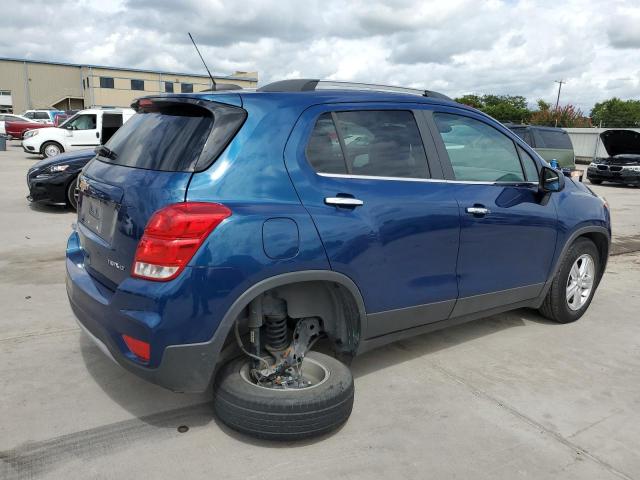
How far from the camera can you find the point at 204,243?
2.45m

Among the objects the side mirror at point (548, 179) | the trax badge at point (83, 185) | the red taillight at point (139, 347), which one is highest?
the side mirror at point (548, 179)

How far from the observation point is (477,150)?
3801 millimetres

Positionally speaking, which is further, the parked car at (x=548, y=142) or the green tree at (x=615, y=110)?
the green tree at (x=615, y=110)

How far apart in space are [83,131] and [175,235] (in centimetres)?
1662

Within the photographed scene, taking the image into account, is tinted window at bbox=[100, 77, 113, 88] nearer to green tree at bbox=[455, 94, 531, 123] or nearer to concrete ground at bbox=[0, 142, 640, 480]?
green tree at bbox=[455, 94, 531, 123]

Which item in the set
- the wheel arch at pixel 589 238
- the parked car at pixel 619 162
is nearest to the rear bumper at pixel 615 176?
the parked car at pixel 619 162

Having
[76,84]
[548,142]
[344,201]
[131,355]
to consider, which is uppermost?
[76,84]

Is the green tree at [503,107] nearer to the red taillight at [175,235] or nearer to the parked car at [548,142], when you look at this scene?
the parked car at [548,142]

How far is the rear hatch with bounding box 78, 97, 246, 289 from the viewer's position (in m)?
2.59

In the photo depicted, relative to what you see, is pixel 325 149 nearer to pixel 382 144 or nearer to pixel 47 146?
pixel 382 144

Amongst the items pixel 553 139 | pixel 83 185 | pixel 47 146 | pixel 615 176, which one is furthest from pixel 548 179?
pixel 47 146

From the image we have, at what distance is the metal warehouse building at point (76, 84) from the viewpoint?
224 ft

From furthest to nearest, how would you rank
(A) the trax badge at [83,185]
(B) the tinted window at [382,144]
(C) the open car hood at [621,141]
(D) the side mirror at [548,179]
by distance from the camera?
1. (C) the open car hood at [621,141]
2. (D) the side mirror at [548,179]
3. (A) the trax badge at [83,185]
4. (B) the tinted window at [382,144]

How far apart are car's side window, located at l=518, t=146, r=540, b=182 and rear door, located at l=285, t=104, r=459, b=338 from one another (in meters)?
1.02
